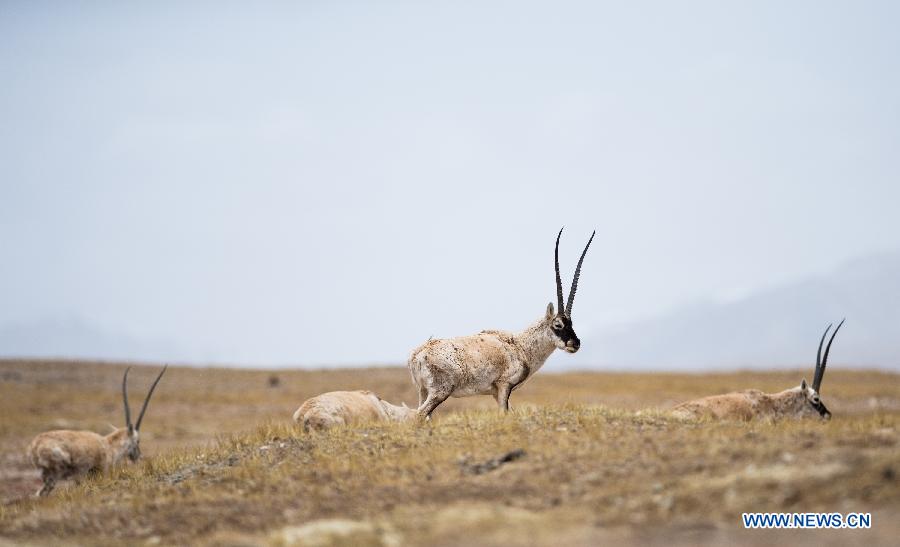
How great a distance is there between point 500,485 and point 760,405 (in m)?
9.87

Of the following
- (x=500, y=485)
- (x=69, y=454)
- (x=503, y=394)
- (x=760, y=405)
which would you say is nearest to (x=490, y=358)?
(x=503, y=394)

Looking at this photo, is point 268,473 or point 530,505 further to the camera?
point 268,473

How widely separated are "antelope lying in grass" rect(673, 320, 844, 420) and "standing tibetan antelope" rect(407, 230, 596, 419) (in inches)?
103

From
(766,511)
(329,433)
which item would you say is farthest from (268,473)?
(766,511)

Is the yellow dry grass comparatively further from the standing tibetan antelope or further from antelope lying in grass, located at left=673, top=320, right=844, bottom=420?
antelope lying in grass, located at left=673, top=320, right=844, bottom=420

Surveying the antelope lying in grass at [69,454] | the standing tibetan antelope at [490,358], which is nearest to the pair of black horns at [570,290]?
the standing tibetan antelope at [490,358]

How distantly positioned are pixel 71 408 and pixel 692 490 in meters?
41.6

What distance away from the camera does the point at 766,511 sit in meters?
9.04

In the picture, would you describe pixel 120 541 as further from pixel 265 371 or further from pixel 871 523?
pixel 265 371

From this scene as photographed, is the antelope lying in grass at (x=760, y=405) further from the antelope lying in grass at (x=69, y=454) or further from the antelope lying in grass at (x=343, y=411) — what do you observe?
the antelope lying in grass at (x=69, y=454)

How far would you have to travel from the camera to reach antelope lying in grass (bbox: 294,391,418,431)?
1644 cm

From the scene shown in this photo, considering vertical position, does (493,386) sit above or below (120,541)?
above

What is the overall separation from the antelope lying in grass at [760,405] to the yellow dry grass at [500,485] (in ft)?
9.53

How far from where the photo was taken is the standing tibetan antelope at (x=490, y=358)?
15.7m
